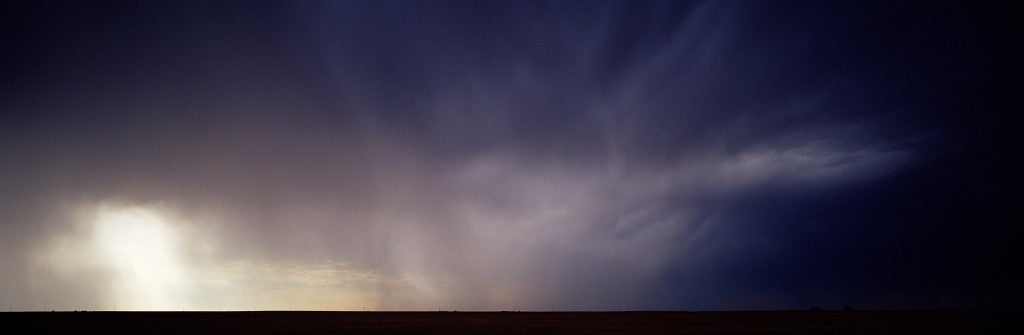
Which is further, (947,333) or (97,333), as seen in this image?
(97,333)

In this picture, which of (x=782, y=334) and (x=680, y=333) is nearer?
(x=782, y=334)

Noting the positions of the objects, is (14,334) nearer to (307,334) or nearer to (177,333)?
(177,333)

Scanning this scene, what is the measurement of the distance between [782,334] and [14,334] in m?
73.5

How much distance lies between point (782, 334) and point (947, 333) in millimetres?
15320

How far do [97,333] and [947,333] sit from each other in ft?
268

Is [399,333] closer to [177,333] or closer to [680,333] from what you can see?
[177,333]

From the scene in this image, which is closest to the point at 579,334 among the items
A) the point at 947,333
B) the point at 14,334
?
the point at 947,333

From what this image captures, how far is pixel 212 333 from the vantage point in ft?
158

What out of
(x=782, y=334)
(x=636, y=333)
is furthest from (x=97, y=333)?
(x=782, y=334)

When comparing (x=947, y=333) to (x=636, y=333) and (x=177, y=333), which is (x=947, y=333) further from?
(x=177, y=333)

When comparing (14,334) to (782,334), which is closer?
(782,334)

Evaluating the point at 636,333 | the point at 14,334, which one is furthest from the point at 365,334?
the point at 14,334

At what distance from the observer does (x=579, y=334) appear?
1827 inches

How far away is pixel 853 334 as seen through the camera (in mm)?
45219
